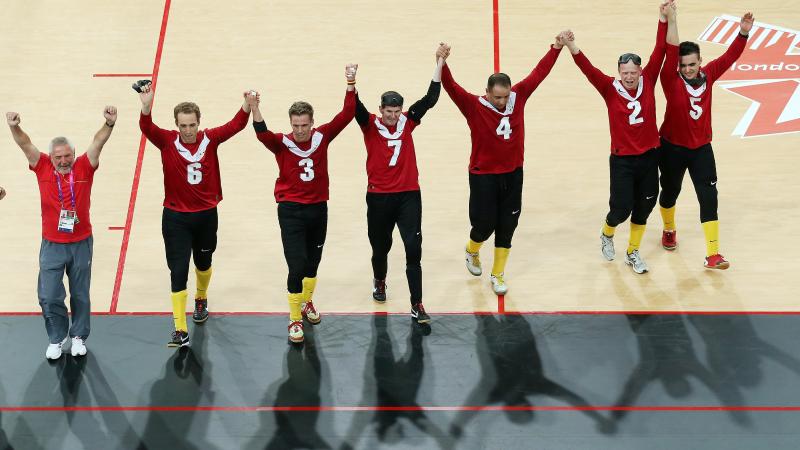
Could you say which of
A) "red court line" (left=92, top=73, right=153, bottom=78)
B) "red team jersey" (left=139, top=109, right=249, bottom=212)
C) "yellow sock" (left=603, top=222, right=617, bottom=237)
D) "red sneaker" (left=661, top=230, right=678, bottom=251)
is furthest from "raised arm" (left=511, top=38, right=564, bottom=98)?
"red court line" (left=92, top=73, right=153, bottom=78)

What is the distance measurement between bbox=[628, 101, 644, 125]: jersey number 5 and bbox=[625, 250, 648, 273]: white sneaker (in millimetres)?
1167

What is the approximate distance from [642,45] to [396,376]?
5135 millimetres

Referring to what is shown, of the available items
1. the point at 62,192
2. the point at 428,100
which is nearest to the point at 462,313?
the point at 428,100

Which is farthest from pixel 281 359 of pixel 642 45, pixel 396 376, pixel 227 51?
pixel 642 45

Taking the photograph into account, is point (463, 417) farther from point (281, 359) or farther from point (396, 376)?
point (281, 359)

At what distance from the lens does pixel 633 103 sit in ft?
28.4

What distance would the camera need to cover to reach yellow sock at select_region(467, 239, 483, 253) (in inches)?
360

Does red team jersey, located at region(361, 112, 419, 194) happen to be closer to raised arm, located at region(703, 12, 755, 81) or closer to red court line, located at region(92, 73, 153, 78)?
raised arm, located at region(703, 12, 755, 81)

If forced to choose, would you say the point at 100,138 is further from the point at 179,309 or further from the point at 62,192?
the point at 179,309

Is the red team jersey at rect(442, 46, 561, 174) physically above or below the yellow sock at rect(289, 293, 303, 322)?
above

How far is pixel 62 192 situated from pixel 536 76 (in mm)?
3462

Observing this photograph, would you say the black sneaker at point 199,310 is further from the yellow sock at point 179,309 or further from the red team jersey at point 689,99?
the red team jersey at point 689,99

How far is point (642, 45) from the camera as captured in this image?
1160 centimetres

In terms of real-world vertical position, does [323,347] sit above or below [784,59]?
below
